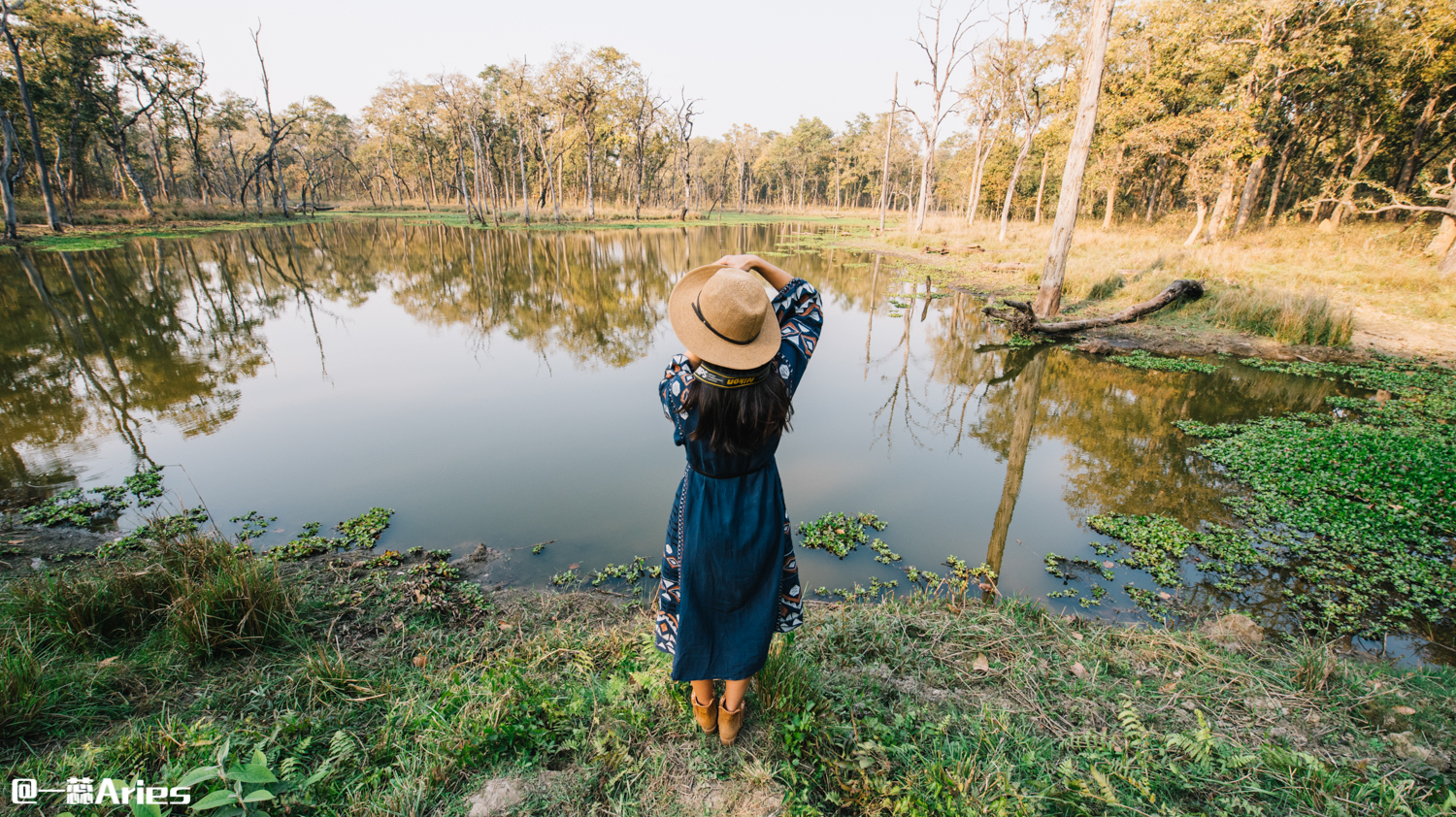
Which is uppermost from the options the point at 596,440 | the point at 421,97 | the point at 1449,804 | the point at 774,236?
the point at 421,97

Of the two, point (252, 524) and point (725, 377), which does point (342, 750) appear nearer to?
point (725, 377)

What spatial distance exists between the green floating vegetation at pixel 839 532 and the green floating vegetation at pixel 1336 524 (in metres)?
1.80

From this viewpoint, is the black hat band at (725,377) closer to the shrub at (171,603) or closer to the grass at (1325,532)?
the shrub at (171,603)

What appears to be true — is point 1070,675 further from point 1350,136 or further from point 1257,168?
point 1350,136

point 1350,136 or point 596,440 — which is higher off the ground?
point 1350,136

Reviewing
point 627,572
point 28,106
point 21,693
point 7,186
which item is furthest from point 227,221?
point 627,572

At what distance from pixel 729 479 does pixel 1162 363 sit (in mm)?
9009

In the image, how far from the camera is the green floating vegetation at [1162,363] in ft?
25.6

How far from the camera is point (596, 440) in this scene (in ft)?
18.6

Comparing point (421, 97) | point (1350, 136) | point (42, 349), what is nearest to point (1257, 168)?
point (1350, 136)

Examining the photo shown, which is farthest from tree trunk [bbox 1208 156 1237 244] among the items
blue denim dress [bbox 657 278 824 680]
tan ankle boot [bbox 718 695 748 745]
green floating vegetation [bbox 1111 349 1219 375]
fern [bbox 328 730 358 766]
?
fern [bbox 328 730 358 766]

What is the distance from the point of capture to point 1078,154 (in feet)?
30.7

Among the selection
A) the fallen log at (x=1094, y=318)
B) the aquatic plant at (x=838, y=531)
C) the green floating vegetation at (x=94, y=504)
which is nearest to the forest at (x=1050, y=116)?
the fallen log at (x=1094, y=318)

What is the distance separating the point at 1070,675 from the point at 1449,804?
1087 millimetres
